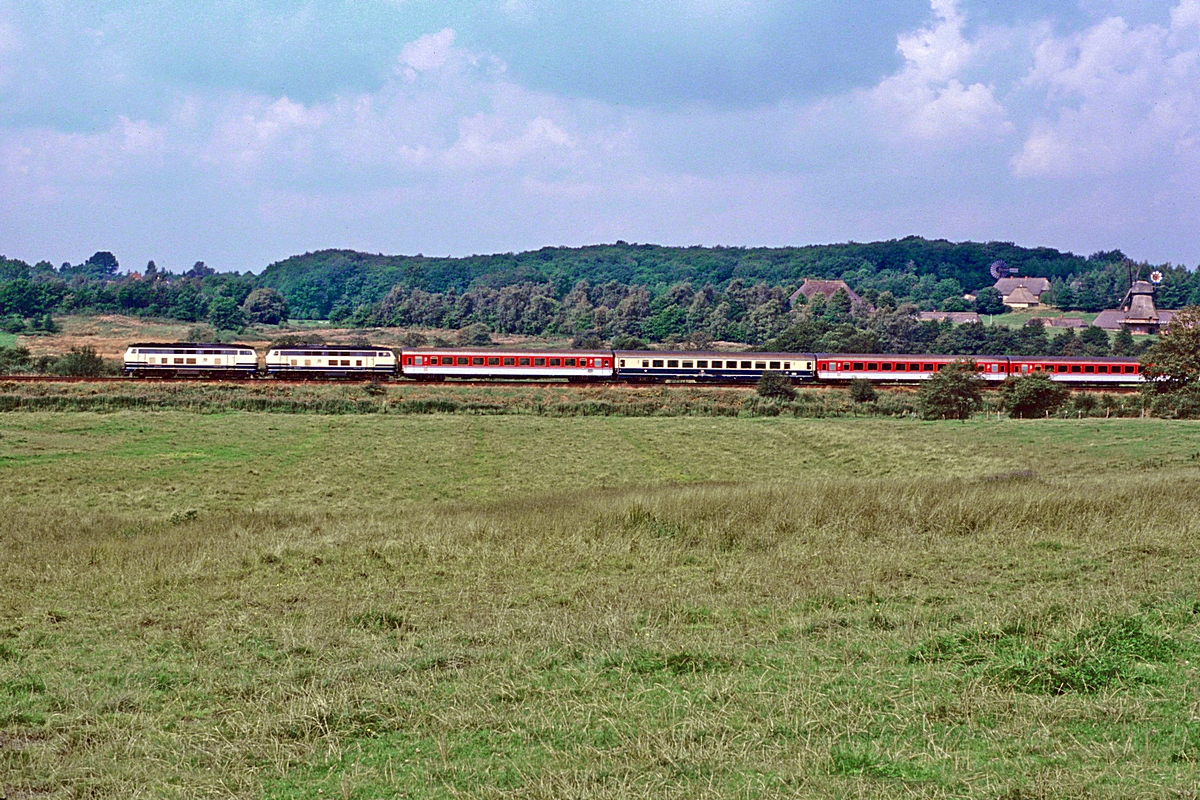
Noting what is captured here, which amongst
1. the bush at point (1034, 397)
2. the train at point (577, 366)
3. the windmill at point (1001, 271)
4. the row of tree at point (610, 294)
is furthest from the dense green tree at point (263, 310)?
the windmill at point (1001, 271)

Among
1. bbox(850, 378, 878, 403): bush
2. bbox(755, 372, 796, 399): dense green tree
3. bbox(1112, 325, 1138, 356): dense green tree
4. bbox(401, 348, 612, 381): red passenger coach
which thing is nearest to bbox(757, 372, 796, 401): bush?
bbox(755, 372, 796, 399): dense green tree

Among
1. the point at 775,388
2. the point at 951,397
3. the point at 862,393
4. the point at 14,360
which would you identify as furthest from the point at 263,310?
the point at 951,397

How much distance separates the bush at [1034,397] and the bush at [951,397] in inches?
66.5

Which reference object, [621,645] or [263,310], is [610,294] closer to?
[263,310]

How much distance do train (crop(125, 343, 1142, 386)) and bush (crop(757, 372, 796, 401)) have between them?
169cm

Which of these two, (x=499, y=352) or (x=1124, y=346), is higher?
(x=1124, y=346)

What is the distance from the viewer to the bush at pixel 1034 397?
50250 mm

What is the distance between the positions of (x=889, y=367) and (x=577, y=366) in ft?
61.0

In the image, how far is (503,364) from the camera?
61.6 metres

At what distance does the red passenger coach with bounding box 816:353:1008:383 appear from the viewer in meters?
61.8

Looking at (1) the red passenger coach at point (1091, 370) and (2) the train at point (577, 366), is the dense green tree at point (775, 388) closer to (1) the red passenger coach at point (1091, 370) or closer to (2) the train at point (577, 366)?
(2) the train at point (577, 366)

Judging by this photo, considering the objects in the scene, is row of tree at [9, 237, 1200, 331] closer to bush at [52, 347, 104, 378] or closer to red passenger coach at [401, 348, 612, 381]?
red passenger coach at [401, 348, 612, 381]

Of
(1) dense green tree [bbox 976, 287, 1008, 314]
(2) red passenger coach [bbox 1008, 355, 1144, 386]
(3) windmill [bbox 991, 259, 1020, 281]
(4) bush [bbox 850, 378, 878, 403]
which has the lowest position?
(4) bush [bbox 850, 378, 878, 403]

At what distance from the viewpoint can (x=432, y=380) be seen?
62.6 metres
